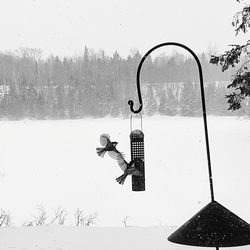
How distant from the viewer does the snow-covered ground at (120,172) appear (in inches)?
940

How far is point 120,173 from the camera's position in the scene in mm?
30828

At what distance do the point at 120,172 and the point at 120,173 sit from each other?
31 centimetres

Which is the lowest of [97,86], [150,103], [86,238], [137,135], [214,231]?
[86,238]

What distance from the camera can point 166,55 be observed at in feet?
296

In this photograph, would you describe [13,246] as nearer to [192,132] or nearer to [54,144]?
[54,144]

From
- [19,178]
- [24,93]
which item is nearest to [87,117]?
[24,93]

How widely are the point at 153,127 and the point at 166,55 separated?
42570 millimetres

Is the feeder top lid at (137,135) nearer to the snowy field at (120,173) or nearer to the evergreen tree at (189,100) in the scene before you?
the snowy field at (120,173)

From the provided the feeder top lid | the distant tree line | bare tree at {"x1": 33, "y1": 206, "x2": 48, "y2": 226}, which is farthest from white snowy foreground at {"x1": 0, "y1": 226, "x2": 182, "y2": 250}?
the distant tree line

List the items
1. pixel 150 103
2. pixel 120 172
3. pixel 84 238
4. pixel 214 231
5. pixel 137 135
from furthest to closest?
pixel 150 103, pixel 120 172, pixel 84 238, pixel 137 135, pixel 214 231

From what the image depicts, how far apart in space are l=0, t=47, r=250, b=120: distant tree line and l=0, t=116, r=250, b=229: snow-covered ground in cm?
2266

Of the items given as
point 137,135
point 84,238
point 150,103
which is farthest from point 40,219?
point 150,103

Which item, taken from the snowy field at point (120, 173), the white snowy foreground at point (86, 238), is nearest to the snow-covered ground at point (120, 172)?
the snowy field at point (120, 173)

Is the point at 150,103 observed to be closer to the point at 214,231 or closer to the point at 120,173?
the point at 120,173
